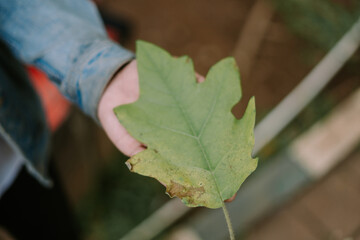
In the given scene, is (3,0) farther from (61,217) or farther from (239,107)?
(239,107)

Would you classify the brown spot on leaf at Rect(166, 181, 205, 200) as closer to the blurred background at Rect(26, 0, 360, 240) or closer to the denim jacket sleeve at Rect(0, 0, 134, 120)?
the denim jacket sleeve at Rect(0, 0, 134, 120)

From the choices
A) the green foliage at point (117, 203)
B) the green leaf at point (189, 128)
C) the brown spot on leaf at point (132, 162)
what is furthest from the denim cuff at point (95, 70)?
the green foliage at point (117, 203)

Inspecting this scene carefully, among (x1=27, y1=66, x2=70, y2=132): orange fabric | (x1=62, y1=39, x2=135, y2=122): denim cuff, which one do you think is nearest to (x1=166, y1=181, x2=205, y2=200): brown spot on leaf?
(x1=62, y1=39, x2=135, y2=122): denim cuff

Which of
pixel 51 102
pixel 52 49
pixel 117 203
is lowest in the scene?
pixel 117 203

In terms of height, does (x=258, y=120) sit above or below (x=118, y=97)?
below

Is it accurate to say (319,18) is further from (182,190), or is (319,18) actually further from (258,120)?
(182,190)

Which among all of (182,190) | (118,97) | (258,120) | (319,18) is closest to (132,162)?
(182,190)
